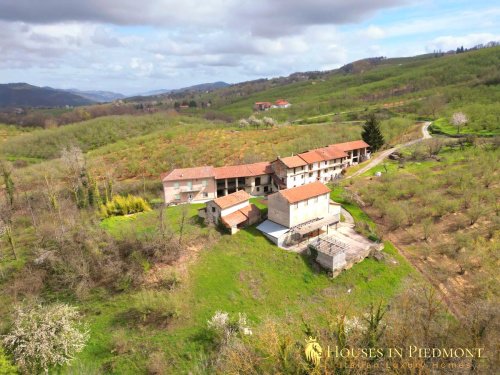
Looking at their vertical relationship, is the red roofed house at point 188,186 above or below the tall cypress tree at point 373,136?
below

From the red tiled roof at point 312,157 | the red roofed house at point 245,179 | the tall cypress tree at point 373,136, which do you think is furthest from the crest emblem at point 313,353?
the tall cypress tree at point 373,136

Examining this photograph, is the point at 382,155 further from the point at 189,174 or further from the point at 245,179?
the point at 189,174

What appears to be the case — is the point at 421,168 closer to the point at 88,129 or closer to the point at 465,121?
the point at 465,121

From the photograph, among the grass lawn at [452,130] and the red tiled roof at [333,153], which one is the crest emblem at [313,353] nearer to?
the red tiled roof at [333,153]

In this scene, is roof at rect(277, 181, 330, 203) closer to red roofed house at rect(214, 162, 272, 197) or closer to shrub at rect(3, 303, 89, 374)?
red roofed house at rect(214, 162, 272, 197)

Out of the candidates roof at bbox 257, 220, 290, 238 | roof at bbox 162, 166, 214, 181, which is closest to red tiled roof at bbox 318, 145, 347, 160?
roof at bbox 162, 166, 214, 181

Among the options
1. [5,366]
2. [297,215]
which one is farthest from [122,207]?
[5,366]
